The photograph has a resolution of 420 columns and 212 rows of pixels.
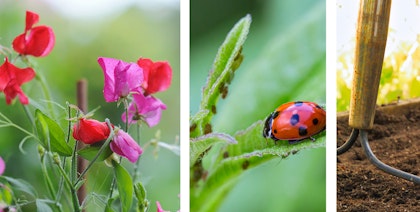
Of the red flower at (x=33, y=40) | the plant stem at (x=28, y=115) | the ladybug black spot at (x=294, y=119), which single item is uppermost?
the red flower at (x=33, y=40)

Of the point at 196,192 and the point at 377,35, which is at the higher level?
the point at 377,35

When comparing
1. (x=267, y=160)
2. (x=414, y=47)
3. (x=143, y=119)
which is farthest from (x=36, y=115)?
(x=414, y=47)

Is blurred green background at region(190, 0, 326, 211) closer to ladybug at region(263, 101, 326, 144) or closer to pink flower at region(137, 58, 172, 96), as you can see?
ladybug at region(263, 101, 326, 144)

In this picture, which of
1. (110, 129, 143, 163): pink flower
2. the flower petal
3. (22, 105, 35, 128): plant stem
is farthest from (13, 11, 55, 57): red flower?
(110, 129, 143, 163): pink flower

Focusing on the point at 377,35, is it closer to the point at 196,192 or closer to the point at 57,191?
the point at 196,192

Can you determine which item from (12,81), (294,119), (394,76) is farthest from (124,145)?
(394,76)

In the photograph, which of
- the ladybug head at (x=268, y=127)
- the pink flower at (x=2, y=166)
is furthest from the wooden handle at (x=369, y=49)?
the pink flower at (x=2, y=166)

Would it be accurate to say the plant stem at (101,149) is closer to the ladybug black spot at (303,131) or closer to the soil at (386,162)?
the ladybug black spot at (303,131)
